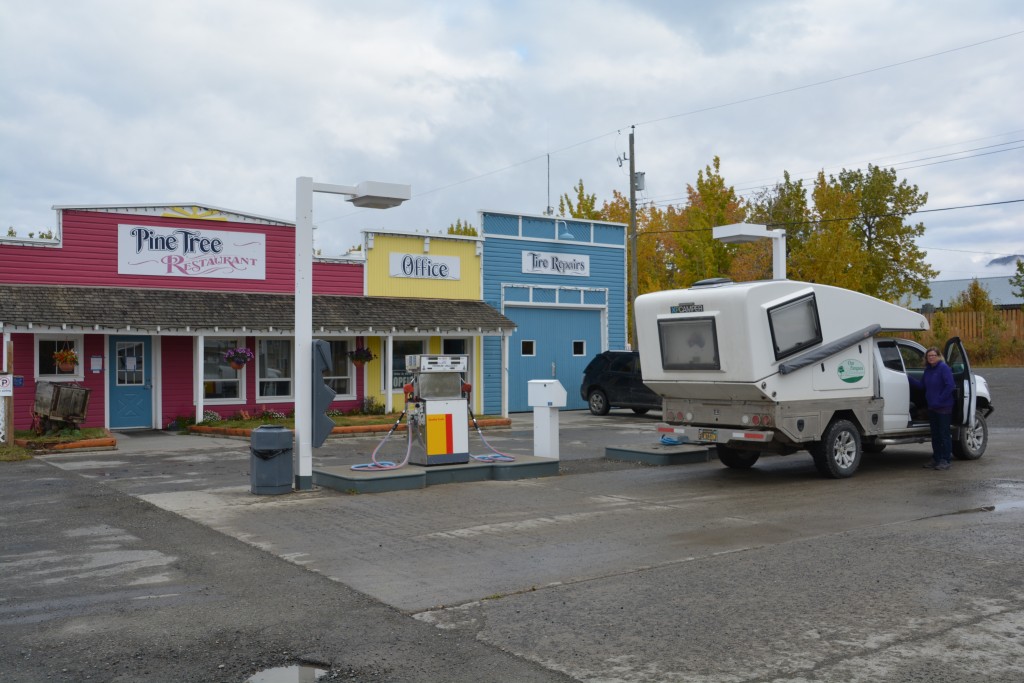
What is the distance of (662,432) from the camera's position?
14.4 metres

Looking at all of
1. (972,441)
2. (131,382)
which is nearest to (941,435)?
(972,441)

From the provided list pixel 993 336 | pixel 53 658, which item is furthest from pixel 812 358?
pixel 993 336

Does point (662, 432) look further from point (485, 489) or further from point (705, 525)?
point (705, 525)

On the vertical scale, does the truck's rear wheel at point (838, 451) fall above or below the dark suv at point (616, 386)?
below

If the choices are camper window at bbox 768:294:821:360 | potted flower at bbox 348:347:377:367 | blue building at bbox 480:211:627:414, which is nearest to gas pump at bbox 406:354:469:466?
camper window at bbox 768:294:821:360

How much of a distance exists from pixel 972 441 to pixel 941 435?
1505mm

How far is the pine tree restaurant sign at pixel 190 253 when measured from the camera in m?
22.0

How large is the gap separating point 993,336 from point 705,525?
3394 cm

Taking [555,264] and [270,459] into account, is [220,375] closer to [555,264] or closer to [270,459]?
[555,264]

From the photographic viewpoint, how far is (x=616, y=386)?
26.6 m

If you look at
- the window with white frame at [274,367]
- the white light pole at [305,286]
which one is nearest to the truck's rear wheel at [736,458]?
the white light pole at [305,286]

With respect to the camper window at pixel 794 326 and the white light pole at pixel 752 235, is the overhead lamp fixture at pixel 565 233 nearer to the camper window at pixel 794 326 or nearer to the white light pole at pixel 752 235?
the white light pole at pixel 752 235

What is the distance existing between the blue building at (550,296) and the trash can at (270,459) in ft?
49.5

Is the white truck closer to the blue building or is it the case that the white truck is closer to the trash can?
the trash can
